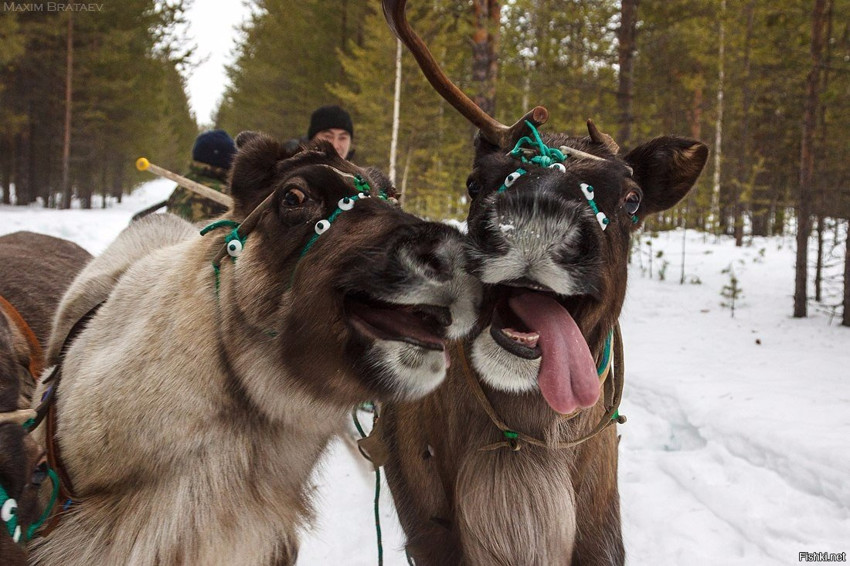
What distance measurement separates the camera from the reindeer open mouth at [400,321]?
1.62 m

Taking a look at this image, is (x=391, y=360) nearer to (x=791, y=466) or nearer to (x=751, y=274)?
(x=791, y=466)

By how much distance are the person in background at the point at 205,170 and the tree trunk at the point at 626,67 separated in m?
6.55

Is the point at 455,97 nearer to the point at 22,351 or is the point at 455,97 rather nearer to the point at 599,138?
the point at 599,138

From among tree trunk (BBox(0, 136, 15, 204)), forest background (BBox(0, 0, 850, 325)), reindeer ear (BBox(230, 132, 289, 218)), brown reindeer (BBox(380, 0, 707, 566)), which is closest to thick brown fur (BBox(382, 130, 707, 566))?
brown reindeer (BBox(380, 0, 707, 566))

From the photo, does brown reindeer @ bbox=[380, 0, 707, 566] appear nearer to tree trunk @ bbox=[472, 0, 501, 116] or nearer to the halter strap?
the halter strap

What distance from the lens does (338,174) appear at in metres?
1.81

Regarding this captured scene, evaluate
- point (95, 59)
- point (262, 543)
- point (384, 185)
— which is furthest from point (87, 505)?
point (95, 59)

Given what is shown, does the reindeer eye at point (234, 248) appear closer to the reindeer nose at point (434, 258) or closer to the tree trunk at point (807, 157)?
the reindeer nose at point (434, 258)

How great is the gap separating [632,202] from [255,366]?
1.47m

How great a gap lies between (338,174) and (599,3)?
10662mm

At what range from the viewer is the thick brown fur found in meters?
1.74

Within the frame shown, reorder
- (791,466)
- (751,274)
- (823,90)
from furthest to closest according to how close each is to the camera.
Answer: (751,274), (823,90), (791,466)

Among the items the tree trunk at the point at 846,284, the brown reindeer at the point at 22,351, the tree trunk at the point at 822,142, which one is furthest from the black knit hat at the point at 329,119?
the tree trunk at the point at 846,284

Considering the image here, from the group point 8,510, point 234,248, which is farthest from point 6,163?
point 8,510
